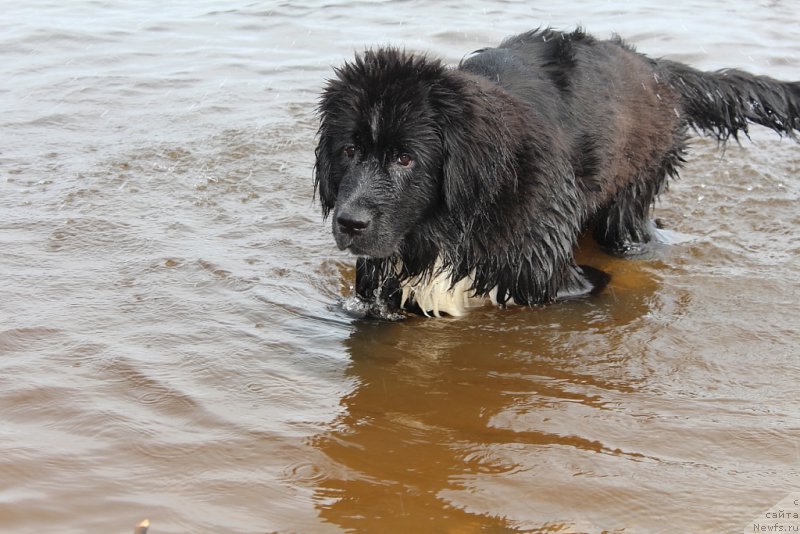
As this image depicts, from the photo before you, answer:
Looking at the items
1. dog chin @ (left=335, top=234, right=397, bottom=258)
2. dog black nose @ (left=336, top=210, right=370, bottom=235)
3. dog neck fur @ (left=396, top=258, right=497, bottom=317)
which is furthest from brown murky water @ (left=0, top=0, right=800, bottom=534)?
dog black nose @ (left=336, top=210, right=370, bottom=235)

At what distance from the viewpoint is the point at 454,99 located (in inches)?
168

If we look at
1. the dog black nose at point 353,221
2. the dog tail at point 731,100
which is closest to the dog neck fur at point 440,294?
the dog black nose at point 353,221

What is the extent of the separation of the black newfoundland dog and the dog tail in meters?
0.23

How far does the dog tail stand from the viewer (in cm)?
614

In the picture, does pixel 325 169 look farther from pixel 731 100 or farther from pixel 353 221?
pixel 731 100

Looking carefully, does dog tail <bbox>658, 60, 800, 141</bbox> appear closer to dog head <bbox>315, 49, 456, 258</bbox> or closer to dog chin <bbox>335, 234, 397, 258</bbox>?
dog head <bbox>315, 49, 456, 258</bbox>

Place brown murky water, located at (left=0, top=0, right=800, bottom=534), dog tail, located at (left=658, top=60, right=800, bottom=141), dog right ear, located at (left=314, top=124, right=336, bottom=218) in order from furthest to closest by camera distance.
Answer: dog tail, located at (left=658, top=60, right=800, bottom=141), dog right ear, located at (left=314, top=124, right=336, bottom=218), brown murky water, located at (left=0, top=0, right=800, bottom=534)

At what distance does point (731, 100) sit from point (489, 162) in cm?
271

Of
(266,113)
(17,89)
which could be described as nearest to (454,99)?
(266,113)

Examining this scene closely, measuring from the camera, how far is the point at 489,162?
14.2ft

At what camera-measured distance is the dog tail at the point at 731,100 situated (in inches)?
242

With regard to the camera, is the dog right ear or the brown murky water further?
the dog right ear

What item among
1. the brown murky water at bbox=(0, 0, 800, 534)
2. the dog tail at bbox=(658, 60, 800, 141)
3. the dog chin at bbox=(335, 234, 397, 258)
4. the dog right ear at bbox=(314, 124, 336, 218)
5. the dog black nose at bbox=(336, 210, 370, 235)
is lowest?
the brown murky water at bbox=(0, 0, 800, 534)

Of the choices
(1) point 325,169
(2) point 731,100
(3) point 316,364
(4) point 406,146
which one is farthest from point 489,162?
(2) point 731,100
